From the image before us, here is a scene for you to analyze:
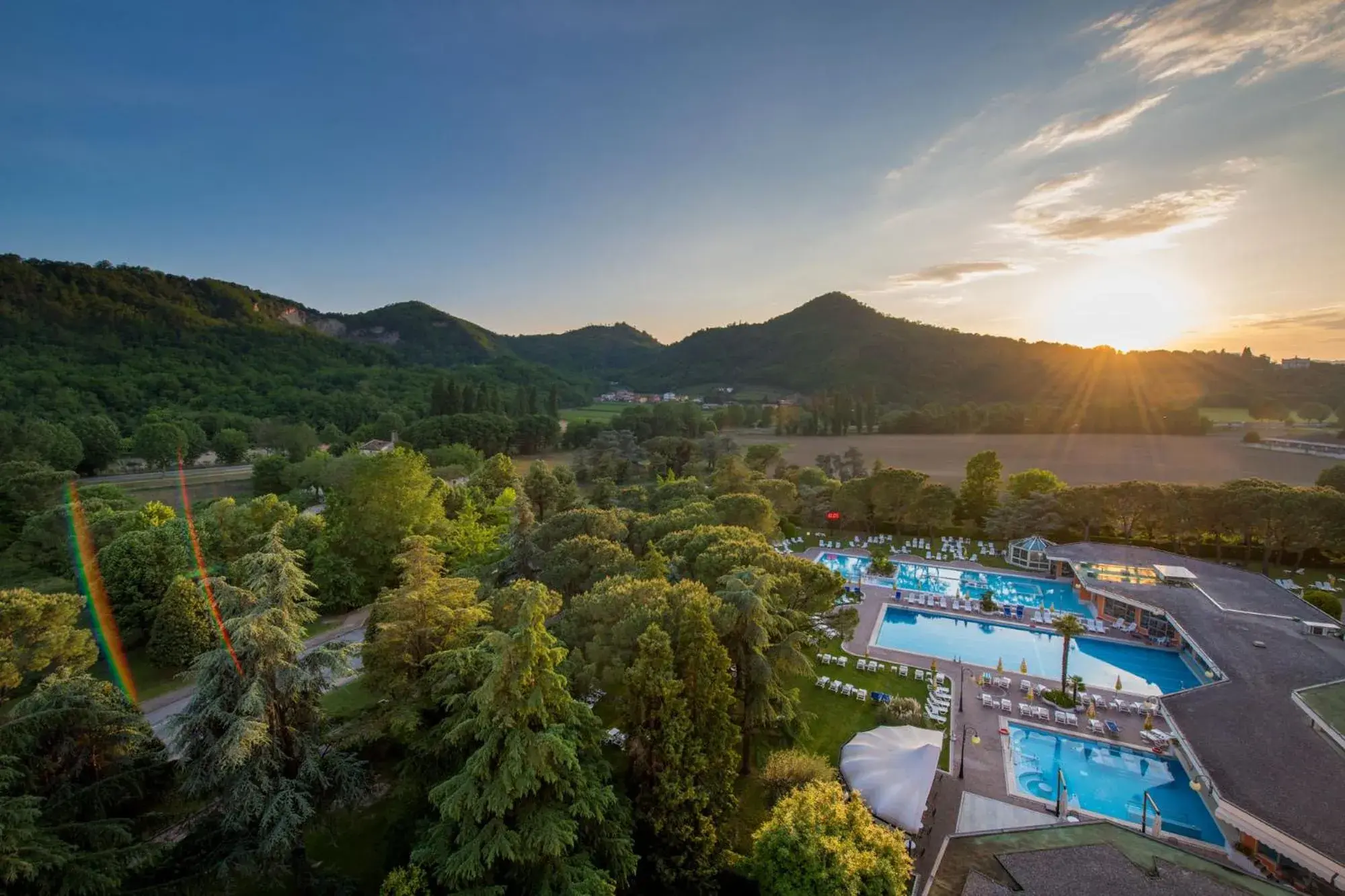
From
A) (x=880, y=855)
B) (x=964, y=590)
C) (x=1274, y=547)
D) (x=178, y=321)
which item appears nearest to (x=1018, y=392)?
(x=1274, y=547)

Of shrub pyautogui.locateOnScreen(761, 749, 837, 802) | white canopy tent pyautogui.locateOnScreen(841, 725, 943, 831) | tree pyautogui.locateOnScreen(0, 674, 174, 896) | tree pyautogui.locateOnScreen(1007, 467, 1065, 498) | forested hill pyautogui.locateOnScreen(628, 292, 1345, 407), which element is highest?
forested hill pyautogui.locateOnScreen(628, 292, 1345, 407)

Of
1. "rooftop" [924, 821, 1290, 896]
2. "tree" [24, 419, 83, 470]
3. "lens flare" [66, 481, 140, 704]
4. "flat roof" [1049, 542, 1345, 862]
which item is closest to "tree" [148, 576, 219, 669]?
"lens flare" [66, 481, 140, 704]

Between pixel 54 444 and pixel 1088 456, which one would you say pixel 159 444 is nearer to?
pixel 54 444

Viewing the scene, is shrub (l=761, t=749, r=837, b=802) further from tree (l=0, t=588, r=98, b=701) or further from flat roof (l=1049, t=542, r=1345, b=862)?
tree (l=0, t=588, r=98, b=701)

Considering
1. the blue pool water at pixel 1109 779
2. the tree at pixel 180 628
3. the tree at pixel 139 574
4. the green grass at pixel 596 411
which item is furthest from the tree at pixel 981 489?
the green grass at pixel 596 411

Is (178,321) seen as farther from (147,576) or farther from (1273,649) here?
(1273,649)
